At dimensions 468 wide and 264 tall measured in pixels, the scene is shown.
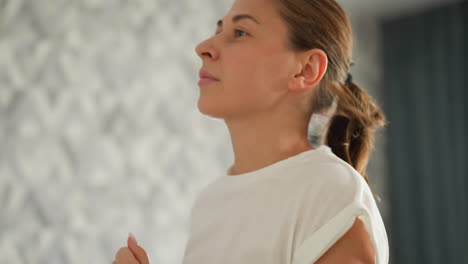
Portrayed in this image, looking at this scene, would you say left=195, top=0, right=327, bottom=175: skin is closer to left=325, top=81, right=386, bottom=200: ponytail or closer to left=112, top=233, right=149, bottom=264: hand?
left=325, top=81, right=386, bottom=200: ponytail

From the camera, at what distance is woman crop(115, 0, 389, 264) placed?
0.85m

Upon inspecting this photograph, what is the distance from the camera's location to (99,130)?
6.01ft

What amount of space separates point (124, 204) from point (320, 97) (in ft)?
3.50

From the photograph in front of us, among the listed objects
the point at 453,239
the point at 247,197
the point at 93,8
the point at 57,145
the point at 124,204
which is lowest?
the point at 453,239

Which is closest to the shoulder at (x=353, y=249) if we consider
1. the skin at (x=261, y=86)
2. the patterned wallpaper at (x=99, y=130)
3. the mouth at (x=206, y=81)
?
the skin at (x=261, y=86)

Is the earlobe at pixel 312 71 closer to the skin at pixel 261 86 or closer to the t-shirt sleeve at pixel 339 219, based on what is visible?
the skin at pixel 261 86

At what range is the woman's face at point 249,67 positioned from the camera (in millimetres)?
972

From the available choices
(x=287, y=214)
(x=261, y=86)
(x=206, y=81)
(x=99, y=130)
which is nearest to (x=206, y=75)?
(x=206, y=81)

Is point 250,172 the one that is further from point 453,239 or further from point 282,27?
point 453,239

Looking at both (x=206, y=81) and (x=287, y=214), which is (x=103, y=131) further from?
(x=287, y=214)

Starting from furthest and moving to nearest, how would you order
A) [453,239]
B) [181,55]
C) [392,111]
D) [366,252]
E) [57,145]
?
[392,111]
[453,239]
[181,55]
[57,145]
[366,252]

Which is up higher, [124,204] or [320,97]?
[320,97]

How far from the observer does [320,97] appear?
1047mm

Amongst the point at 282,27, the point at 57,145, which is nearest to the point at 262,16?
the point at 282,27
